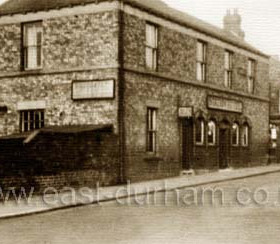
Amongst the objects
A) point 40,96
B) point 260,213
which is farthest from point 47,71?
point 260,213

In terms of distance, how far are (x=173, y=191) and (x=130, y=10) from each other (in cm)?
686

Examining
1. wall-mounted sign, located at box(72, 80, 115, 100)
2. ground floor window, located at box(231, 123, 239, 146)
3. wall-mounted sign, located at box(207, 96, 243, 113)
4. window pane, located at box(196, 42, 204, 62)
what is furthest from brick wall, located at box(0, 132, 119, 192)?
ground floor window, located at box(231, 123, 239, 146)

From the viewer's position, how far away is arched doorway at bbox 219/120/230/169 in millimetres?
28998

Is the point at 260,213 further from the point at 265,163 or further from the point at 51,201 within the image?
the point at 265,163

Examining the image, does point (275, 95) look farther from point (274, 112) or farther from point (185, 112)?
point (185, 112)

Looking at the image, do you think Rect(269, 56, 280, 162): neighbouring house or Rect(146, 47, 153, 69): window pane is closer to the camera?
Rect(146, 47, 153, 69): window pane

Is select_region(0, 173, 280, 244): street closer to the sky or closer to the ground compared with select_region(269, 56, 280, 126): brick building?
closer to the ground

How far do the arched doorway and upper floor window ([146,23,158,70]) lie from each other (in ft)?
23.0

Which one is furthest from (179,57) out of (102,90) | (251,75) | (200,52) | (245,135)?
(251,75)

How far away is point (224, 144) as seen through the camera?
29.3 m

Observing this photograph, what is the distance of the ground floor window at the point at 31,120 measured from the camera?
22141 millimetres

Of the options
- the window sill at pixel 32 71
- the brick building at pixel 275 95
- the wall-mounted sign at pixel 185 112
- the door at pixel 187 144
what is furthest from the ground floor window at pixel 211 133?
the brick building at pixel 275 95

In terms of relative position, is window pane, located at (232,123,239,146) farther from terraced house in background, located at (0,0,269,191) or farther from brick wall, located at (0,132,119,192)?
brick wall, located at (0,132,119,192)

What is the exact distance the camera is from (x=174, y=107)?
2439 cm
